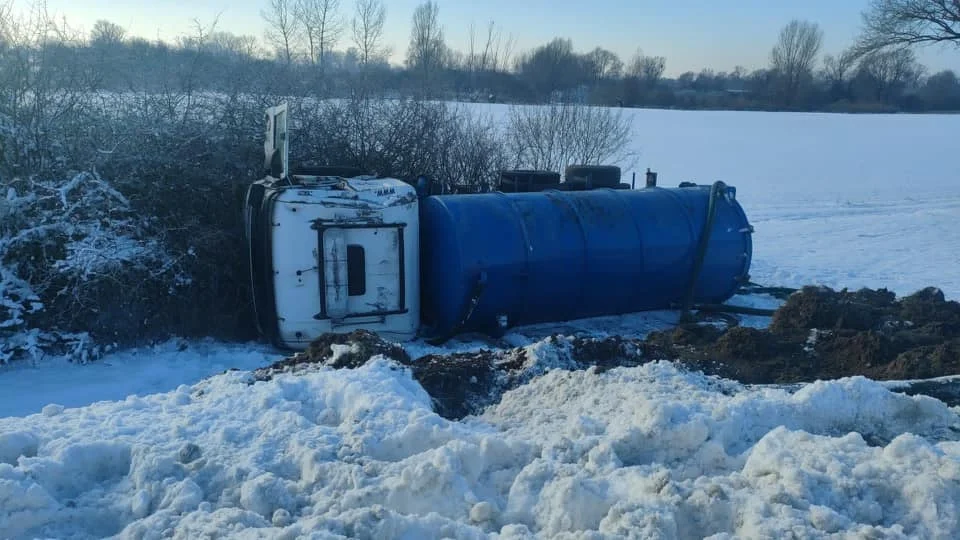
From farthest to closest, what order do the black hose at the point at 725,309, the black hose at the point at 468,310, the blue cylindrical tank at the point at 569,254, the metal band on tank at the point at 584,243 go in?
the black hose at the point at 725,309 → the metal band on tank at the point at 584,243 → the blue cylindrical tank at the point at 569,254 → the black hose at the point at 468,310

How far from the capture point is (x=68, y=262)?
7.43m

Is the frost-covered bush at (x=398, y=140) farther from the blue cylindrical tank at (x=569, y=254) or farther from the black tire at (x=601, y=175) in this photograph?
the blue cylindrical tank at (x=569, y=254)

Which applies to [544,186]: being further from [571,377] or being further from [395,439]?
[395,439]

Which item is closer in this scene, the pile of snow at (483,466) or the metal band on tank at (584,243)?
the pile of snow at (483,466)

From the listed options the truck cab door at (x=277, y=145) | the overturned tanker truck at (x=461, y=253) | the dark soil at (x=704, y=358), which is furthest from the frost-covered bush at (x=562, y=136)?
the dark soil at (x=704, y=358)

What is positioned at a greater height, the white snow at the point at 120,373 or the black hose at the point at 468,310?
the black hose at the point at 468,310

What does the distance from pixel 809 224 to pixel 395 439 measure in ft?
50.3

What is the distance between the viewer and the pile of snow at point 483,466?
335cm

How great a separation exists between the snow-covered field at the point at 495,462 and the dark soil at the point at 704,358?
244mm

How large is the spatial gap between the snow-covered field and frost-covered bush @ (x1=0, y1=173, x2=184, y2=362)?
10.0 feet

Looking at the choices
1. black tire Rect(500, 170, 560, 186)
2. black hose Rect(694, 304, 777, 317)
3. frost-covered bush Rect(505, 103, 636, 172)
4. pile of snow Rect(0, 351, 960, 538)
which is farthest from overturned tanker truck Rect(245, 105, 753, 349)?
frost-covered bush Rect(505, 103, 636, 172)

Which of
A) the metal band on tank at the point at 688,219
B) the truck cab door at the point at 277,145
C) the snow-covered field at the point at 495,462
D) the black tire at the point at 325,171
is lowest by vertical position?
the snow-covered field at the point at 495,462

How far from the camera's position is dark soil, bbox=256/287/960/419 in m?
5.17

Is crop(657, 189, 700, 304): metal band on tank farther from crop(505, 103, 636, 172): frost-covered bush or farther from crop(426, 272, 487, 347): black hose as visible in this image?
crop(505, 103, 636, 172): frost-covered bush
